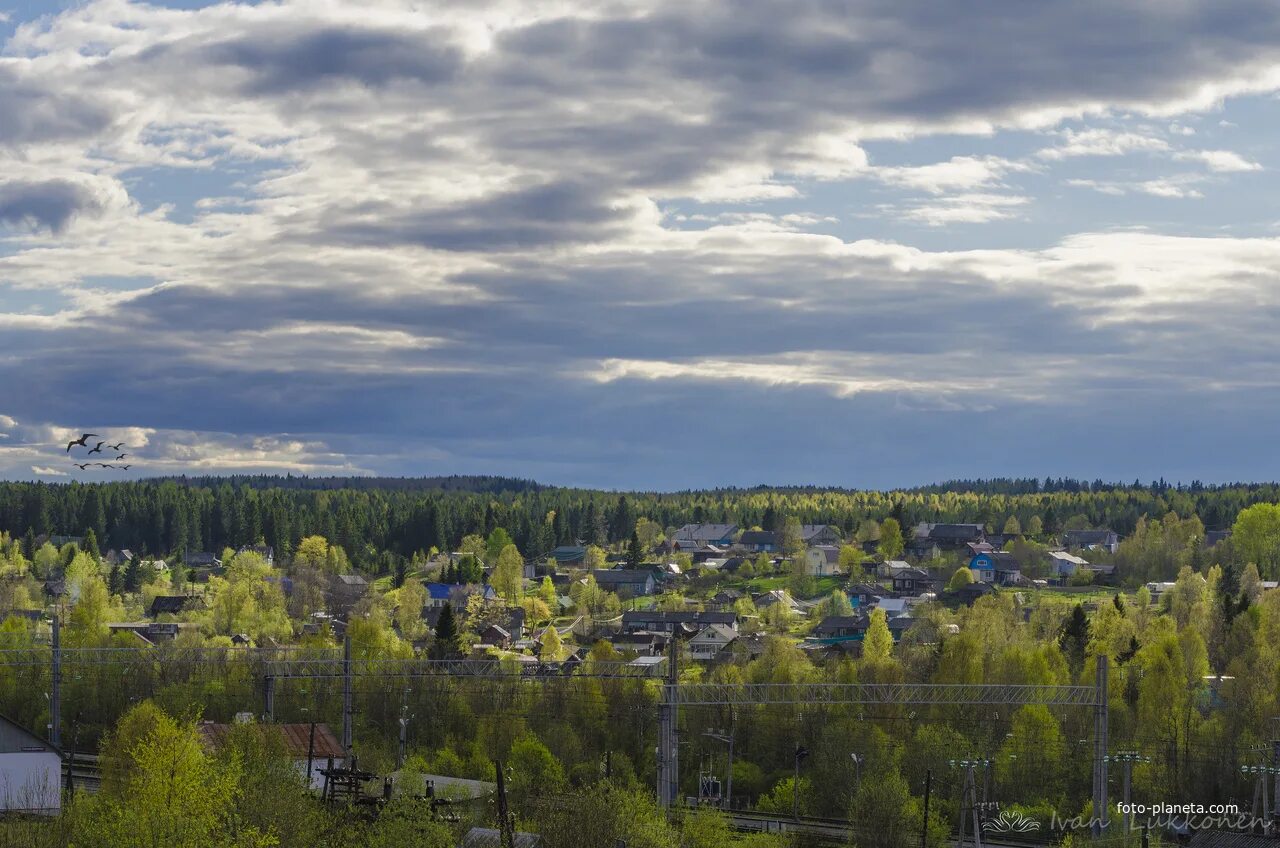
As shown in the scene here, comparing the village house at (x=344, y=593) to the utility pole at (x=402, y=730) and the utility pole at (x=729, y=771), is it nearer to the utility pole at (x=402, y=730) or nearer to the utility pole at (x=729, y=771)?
the utility pole at (x=402, y=730)

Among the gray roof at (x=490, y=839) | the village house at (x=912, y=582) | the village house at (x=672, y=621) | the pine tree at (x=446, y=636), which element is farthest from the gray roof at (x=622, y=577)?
the gray roof at (x=490, y=839)

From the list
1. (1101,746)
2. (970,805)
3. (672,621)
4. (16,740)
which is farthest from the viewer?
(672,621)

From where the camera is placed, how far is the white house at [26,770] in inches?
2445

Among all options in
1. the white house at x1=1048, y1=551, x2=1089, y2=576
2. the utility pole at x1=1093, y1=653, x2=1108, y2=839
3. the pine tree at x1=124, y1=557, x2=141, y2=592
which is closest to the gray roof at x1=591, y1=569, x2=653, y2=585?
the white house at x1=1048, y1=551, x2=1089, y2=576

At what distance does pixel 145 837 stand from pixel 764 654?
81.4m

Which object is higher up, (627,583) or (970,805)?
(627,583)

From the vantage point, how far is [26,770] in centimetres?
6462

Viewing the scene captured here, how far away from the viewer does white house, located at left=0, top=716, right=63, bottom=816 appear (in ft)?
204

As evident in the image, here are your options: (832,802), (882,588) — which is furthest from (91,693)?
(882,588)

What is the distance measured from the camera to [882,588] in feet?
590

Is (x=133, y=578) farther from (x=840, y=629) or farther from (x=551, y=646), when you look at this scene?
(x=840, y=629)

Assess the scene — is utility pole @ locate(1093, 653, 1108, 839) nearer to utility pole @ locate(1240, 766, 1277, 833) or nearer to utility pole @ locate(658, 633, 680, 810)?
utility pole @ locate(1240, 766, 1277, 833)

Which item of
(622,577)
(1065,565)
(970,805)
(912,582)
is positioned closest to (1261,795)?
(970,805)

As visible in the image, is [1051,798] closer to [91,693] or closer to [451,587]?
[91,693]
